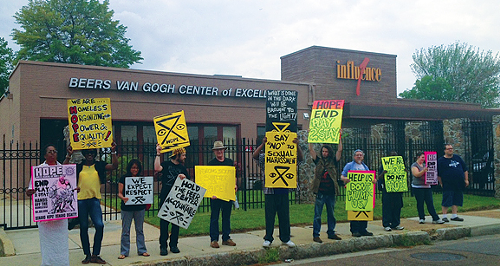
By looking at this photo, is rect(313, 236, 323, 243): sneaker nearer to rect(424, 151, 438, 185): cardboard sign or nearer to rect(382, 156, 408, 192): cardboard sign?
rect(382, 156, 408, 192): cardboard sign

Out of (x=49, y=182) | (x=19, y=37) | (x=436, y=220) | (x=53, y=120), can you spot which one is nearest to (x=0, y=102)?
(x=53, y=120)

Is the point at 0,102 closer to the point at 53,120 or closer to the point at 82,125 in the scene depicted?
the point at 53,120

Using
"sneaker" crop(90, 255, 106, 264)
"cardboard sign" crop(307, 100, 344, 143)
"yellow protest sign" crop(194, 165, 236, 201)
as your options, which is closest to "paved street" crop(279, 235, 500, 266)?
"yellow protest sign" crop(194, 165, 236, 201)

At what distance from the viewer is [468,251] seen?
841cm

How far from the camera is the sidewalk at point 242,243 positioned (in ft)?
24.9

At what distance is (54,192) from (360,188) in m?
5.58

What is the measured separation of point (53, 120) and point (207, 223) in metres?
11.1

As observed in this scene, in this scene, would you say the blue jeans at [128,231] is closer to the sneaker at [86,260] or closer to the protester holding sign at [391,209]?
the sneaker at [86,260]

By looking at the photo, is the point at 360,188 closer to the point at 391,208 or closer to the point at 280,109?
the point at 391,208

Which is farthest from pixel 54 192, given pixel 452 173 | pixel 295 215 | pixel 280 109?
pixel 452 173

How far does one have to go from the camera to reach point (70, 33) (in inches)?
1566

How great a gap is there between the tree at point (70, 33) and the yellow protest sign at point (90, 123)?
106ft

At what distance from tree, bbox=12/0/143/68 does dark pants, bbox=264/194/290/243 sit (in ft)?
110

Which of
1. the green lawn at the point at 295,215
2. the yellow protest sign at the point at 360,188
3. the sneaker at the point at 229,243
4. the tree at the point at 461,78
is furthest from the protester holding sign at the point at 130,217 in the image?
the tree at the point at 461,78
